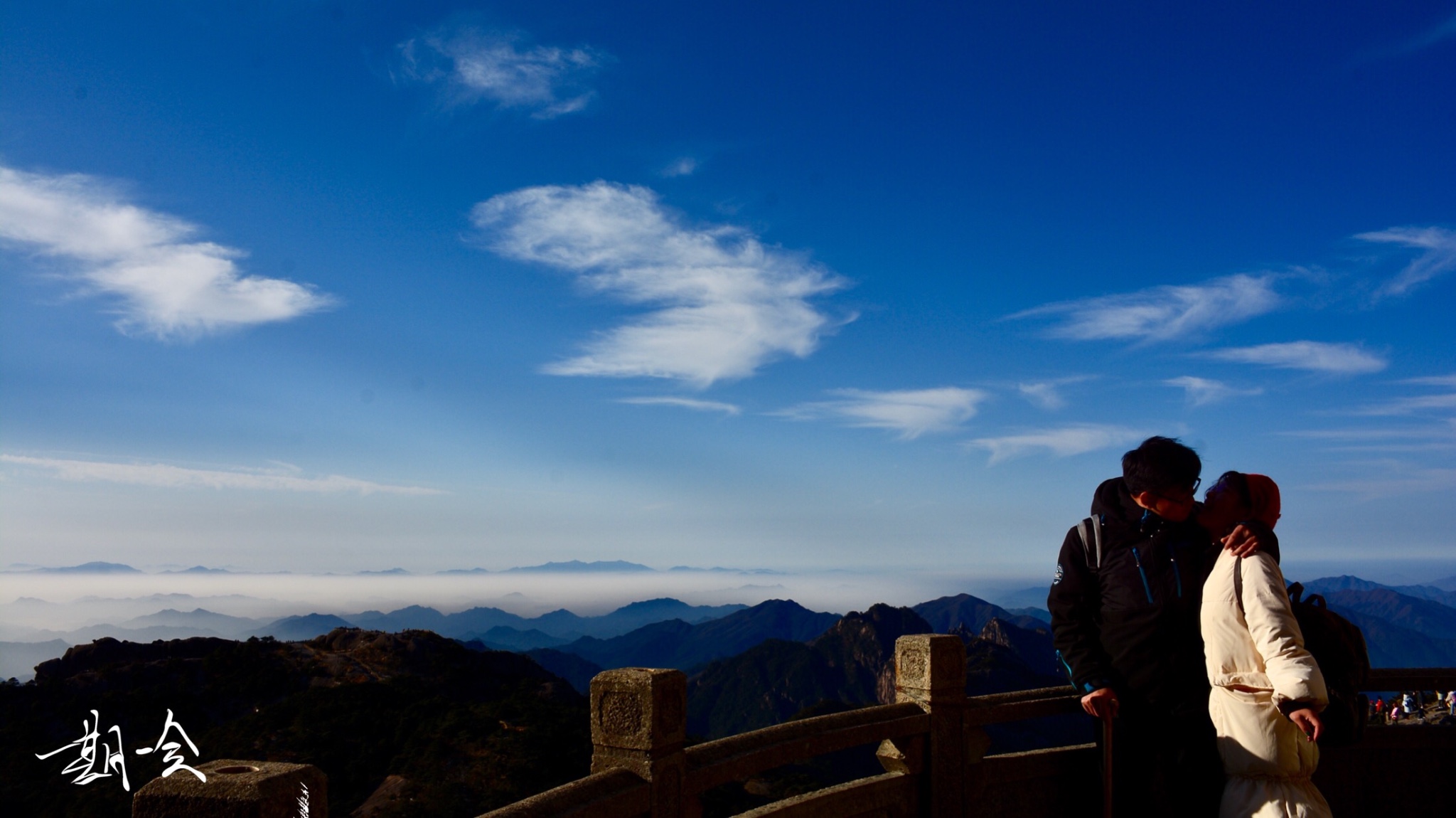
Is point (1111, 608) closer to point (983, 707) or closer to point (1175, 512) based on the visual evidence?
point (1175, 512)

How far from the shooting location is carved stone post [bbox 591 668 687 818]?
3.60 meters

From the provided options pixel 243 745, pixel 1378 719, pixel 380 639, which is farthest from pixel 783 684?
pixel 1378 719

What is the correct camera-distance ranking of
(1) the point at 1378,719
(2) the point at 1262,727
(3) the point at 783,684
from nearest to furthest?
(2) the point at 1262,727
(1) the point at 1378,719
(3) the point at 783,684

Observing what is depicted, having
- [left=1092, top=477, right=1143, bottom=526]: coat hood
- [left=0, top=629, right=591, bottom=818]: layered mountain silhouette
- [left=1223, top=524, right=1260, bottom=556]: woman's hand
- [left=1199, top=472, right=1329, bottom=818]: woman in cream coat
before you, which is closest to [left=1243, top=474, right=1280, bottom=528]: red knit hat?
[left=1199, top=472, right=1329, bottom=818]: woman in cream coat

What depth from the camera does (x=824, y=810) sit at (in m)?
4.41

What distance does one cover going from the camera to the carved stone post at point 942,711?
493 centimetres

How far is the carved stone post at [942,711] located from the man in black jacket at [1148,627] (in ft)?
2.66

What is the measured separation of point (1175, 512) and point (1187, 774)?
1.27m

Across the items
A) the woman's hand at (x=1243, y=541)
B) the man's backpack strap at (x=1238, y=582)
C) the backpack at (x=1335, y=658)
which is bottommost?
the backpack at (x=1335, y=658)

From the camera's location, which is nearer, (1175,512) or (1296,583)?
(1296,583)

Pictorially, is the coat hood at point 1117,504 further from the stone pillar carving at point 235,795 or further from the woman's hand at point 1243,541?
the stone pillar carving at point 235,795

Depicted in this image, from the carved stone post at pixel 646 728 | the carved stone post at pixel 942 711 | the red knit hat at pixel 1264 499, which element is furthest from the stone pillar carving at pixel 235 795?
the red knit hat at pixel 1264 499

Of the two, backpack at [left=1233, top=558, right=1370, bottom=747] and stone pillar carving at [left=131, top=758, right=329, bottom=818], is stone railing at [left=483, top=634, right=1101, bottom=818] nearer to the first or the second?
stone pillar carving at [left=131, top=758, right=329, bottom=818]

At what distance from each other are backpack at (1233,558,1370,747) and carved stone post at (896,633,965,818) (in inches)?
68.3
